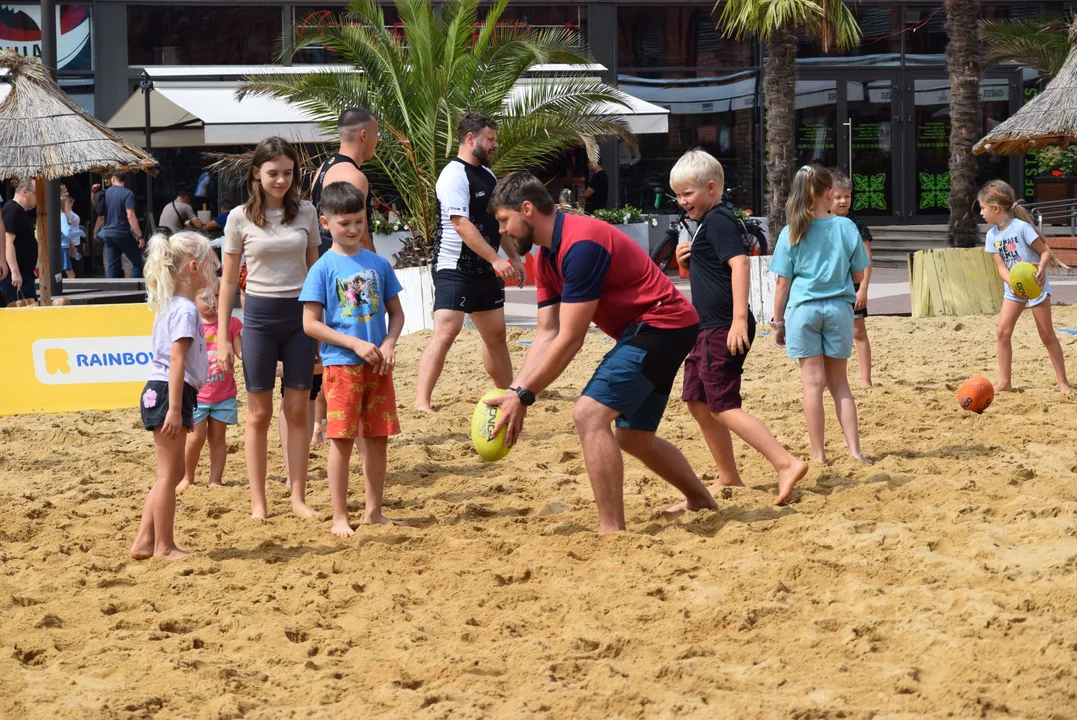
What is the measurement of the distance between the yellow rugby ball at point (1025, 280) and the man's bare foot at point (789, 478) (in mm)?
3654

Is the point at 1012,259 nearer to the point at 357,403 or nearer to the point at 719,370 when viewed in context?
the point at 719,370

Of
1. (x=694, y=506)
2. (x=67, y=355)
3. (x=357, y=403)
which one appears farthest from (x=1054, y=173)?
(x=357, y=403)

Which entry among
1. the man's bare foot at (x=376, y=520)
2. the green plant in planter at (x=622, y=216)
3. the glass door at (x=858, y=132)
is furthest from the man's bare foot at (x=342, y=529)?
the glass door at (x=858, y=132)

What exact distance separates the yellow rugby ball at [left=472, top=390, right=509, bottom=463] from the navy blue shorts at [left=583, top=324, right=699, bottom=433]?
1.30 feet

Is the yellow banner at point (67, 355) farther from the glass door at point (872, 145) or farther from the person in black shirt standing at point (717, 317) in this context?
the glass door at point (872, 145)

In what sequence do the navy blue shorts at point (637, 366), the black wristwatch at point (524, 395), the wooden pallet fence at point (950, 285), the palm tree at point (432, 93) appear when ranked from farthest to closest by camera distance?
the palm tree at point (432, 93)
the wooden pallet fence at point (950, 285)
the navy blue shorts at point (637, 366)
the black wristwatch at point (524, 395)

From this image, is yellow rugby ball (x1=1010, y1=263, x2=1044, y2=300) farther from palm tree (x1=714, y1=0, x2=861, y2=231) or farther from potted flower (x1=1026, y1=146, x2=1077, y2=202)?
potted flower (x1=1026, y1=146, x2=1077, y2=202)

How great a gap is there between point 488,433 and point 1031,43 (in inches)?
715

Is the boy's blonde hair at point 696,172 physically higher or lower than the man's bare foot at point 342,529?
higher

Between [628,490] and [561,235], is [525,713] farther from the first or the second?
[628,490]

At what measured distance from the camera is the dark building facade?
Answer: 20.8 metres

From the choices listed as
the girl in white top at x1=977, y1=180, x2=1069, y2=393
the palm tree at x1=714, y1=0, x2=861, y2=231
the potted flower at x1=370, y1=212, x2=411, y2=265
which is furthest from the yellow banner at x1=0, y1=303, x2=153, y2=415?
the palm tree at x1=714, y1=0, x2=861, y2=231

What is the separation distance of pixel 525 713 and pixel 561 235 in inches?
79.3

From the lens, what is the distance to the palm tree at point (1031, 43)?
20.2 m
